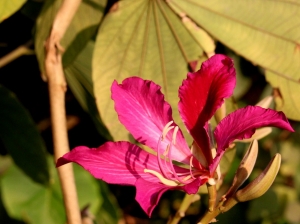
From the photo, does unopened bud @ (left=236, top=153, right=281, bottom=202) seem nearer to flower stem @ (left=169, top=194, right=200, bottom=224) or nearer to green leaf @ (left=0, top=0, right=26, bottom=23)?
flower stem @ (left=169, top=194, right=200, bottom=224)

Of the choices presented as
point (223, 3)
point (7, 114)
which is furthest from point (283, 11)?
point (7, 114)

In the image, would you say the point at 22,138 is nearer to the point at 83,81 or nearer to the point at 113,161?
the point at 83,81

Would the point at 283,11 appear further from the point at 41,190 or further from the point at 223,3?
the point at 41,190

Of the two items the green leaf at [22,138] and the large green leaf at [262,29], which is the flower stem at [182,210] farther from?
the green leaf at [22,138]

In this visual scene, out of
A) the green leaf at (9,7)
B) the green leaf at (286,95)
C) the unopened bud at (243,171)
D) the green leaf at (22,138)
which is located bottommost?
the green leaf at (22,138)

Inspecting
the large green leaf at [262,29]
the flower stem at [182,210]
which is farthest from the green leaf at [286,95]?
the flower stem at [182,210]
